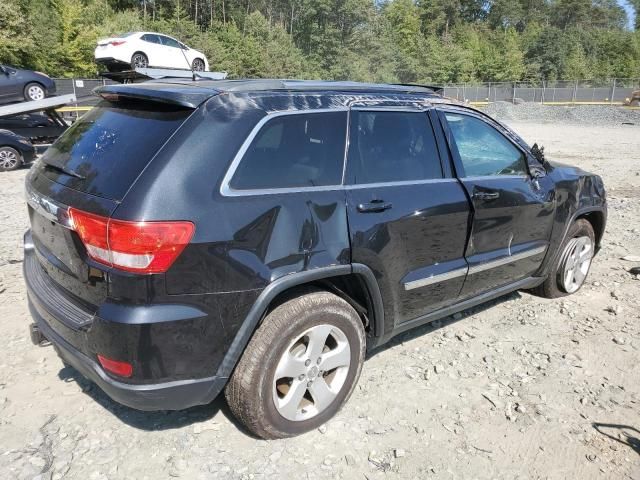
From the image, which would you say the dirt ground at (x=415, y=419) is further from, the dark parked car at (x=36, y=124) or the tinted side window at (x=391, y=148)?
the dark parked car at (x=36, y=124)

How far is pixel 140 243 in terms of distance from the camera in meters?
2.21

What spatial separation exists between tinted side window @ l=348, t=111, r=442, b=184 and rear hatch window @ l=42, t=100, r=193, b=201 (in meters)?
0.99

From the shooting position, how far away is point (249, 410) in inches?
103

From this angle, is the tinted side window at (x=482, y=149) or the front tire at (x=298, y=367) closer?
the front tire at (x=298, y=367)

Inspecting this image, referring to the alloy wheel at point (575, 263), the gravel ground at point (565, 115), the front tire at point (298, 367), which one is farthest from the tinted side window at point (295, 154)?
the gravel ground at point (565, 115)

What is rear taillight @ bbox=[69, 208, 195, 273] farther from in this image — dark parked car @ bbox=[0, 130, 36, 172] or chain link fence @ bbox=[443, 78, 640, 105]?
chain link fence @ bbox=[443, 78, 640, 105]

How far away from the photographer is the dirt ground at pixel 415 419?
266cm

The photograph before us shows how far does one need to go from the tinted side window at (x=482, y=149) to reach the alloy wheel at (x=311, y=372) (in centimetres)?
155

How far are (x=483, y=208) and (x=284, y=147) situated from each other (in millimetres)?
1597

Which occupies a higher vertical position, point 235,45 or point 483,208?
point 235,45

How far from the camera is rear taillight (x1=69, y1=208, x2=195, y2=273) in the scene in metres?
2.21

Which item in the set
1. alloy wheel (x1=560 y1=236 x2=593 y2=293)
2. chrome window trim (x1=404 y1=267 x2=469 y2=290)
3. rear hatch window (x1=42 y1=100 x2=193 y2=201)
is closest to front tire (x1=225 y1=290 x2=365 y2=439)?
chrome window trim (x1=404 y1=267 x2=469 y2=290)

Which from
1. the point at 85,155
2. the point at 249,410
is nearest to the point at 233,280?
the point at 249,410

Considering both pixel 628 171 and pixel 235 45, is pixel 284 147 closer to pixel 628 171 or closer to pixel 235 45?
pixel 628 171
